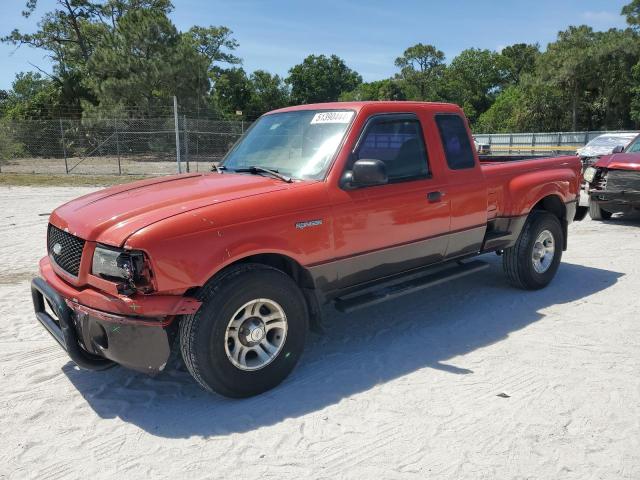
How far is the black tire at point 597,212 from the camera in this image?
10026mm

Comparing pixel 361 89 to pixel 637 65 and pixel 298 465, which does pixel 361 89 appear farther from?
pixel 298 465

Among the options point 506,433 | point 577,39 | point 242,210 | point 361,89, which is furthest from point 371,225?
point 361,89

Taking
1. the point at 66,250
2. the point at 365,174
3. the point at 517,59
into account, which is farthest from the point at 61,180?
the point at 517,59

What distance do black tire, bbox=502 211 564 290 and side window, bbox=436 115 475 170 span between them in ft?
3.81

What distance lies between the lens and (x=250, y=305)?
3520 mm

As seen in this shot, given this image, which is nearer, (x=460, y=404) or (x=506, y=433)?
(x=506, y=433)

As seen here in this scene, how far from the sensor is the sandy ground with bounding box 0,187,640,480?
2.90 m

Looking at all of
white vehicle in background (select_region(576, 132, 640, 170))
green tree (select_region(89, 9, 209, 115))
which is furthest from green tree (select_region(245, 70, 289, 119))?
white vehicle in background (select_region(576, 132, 640, 170))

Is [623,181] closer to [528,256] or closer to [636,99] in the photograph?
[528,256]

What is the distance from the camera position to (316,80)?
8362 centimetres

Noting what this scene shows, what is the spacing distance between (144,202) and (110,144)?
25375 mm

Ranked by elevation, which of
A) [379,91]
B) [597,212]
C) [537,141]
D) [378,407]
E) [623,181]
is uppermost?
[379,91]

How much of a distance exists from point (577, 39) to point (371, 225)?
159ft

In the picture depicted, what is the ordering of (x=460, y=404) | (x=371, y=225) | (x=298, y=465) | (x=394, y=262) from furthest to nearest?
1. (x=394, y=262)
2. (x=371, y=225)
3. (x=460, y=404)
4. (x=298, y=465)
